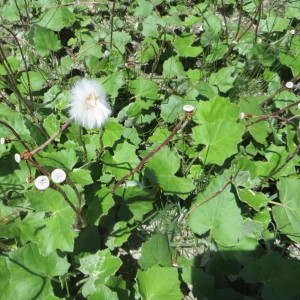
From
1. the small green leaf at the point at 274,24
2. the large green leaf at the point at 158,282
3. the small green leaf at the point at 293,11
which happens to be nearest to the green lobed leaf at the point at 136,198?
the large green leaf at the point at 158,282

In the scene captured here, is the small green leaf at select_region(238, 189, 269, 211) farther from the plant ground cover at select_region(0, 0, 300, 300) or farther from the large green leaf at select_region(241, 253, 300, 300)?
the large green leaf at select_region(241, 253, 300, 300)

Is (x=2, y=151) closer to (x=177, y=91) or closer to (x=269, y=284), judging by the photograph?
(x=177, y=91)

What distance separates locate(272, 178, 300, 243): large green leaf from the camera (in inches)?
62.8

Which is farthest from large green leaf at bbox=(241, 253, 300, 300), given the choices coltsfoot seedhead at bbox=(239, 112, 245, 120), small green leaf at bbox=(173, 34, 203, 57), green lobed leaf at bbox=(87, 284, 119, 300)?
small green leaf at bbox=(173, 34, 203, 57)

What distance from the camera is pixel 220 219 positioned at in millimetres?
1517

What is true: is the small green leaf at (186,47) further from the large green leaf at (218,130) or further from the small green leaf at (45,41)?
the small green leaf at (45,41)

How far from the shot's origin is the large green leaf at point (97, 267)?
4.52 feet

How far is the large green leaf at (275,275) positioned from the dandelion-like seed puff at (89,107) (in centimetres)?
74

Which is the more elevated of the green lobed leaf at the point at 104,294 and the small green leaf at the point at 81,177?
the small green leaf at the point at 81,177

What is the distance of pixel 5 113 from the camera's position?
1.76 m

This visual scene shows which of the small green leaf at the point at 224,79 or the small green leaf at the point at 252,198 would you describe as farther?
the small green leaf at the point at 224,79

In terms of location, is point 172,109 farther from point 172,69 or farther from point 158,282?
point 158,282

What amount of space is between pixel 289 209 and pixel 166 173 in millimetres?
519

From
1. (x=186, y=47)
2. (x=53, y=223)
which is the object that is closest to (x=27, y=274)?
(x=53, y=223)
